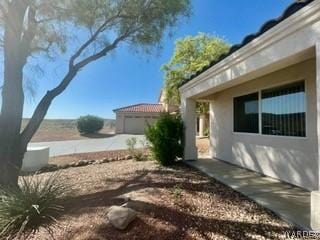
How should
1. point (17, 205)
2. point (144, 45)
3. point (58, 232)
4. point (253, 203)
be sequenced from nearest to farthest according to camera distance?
point (58, 232) → point (17, 205) → point (253, 203) → point (144, 45)

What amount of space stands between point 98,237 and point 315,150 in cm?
493

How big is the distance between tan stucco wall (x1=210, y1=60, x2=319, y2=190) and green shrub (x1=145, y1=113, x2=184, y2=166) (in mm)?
1888

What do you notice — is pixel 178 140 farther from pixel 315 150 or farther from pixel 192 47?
pixel 192 47

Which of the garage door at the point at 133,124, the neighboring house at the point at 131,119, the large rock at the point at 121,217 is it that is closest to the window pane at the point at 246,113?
the large rock at the point at 121,217

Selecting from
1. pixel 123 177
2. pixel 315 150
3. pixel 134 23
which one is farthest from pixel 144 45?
pixel 315 150

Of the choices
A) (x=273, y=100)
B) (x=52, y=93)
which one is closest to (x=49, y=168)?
(x=52, y=93)

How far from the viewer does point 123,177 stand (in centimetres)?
762

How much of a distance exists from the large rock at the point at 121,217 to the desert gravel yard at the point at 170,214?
0.25 feet

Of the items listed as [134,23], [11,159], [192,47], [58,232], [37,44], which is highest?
[192,47]

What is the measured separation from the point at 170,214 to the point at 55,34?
658 centimetres

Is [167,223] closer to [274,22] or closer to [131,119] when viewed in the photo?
[274,22]

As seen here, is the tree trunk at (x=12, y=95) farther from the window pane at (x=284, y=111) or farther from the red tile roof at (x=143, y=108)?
the red tile roof at (x=143, y=108)

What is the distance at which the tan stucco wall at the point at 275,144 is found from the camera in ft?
19.0

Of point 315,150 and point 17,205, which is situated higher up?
point 315,150
